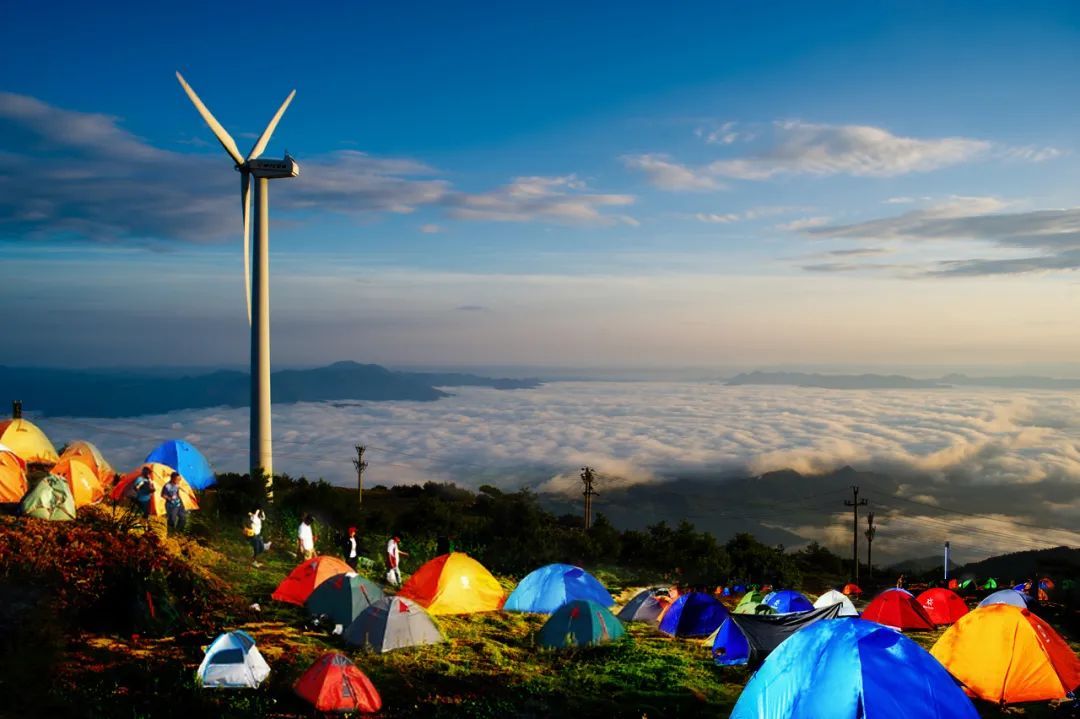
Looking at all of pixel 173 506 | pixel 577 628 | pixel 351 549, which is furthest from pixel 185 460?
pixel 577 628

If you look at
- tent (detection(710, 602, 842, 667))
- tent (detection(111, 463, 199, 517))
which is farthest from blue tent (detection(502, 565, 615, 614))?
tent (detection(111, 463, 199, 517))

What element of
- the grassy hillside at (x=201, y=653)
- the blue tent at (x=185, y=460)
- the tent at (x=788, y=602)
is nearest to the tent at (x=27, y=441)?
the blue tent at (x=185, y=460)

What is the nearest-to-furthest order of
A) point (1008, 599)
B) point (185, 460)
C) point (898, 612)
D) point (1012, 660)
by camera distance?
point (1012, 660)
point (898, 612)
point (1008, 599)
point (185, 460)

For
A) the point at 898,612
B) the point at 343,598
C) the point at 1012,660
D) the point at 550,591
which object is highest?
the point at 343,598

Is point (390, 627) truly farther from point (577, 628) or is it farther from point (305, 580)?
point (577, 628)

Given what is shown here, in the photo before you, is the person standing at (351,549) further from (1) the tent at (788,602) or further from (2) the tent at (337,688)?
(1) the tent at (788,602)

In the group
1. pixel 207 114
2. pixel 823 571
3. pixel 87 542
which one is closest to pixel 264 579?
pixel 87 542
